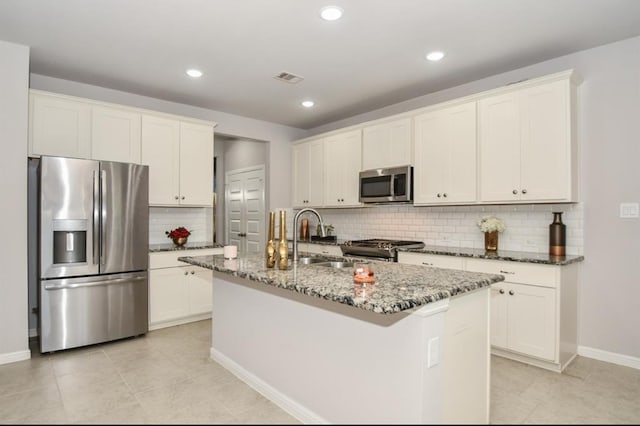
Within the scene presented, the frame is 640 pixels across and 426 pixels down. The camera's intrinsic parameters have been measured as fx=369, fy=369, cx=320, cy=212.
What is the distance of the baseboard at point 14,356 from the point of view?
2.89 meters

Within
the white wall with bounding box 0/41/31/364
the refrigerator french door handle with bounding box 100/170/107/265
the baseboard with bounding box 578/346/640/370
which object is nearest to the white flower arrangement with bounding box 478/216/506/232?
the baseboard with bounding box 578/346/640/370

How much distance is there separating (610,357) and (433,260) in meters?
1.53

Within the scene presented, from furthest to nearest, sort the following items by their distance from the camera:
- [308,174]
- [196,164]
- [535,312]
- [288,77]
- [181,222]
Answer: [308,174], [181,222], [196,164], [288,77], [535,312]

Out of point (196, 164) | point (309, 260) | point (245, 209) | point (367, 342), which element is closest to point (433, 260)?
point (309, 260)

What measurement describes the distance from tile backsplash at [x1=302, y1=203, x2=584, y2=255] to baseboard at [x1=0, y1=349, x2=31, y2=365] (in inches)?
141

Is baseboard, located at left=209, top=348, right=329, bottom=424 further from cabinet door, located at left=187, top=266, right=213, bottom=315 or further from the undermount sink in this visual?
cabinet door, located at left=187, top=266, right=213, bottom=315

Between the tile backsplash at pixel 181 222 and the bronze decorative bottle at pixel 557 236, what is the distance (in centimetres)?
383

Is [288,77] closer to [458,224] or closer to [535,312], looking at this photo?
[458,224]

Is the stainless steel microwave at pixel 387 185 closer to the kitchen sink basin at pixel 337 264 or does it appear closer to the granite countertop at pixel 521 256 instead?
the granite countertop at pixel 521 256

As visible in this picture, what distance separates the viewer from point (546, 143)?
3010mm

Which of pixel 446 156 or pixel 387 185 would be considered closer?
pixel 446 156

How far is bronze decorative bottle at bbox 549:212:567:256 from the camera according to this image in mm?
3061

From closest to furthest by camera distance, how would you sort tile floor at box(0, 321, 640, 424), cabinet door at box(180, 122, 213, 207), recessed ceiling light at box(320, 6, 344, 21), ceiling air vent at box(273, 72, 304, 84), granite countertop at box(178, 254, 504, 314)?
1. granite countertop at box(178, 254, 504, 314)
2. tile floor at box(0, 321, 640, 424)
3. recessed ceiling light at box(320, 6, 344, 21)
4. ceiling air vent at box(273, 72, 304, 84)
5. cabinet door at box(180, 122, 213, 207)

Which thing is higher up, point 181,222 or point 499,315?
point 181,222
